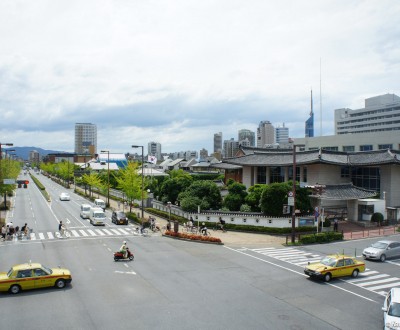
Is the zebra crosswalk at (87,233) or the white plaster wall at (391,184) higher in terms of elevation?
the white plaster wall at (391,184)

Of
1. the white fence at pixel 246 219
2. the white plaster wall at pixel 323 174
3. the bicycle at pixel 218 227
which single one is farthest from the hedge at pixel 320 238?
the white plaster wall at pixel 323 174

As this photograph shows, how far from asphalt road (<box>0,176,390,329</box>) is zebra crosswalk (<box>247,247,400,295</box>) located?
6.6 inches

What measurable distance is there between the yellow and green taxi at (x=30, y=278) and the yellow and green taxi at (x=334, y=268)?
14113mm

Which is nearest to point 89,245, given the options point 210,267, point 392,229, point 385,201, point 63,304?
point 210,267

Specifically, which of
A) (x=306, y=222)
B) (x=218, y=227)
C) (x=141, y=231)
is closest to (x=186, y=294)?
(x=141, y=231)

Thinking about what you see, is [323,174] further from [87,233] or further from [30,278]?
[30,278]

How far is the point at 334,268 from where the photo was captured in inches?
911

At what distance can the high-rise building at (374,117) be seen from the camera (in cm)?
13600

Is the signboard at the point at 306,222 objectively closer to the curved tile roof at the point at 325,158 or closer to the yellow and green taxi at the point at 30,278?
the curved tile roof at the point at 325,158

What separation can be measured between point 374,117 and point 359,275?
440 feet

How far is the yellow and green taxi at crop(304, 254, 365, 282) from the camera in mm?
22734

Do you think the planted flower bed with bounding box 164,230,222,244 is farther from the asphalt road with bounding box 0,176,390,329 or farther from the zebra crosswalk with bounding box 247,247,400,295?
the zebra crosswalk with bounding box 247,247,400,295

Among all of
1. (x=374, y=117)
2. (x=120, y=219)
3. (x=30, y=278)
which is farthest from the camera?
(x=374, y=117)

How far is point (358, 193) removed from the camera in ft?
151
